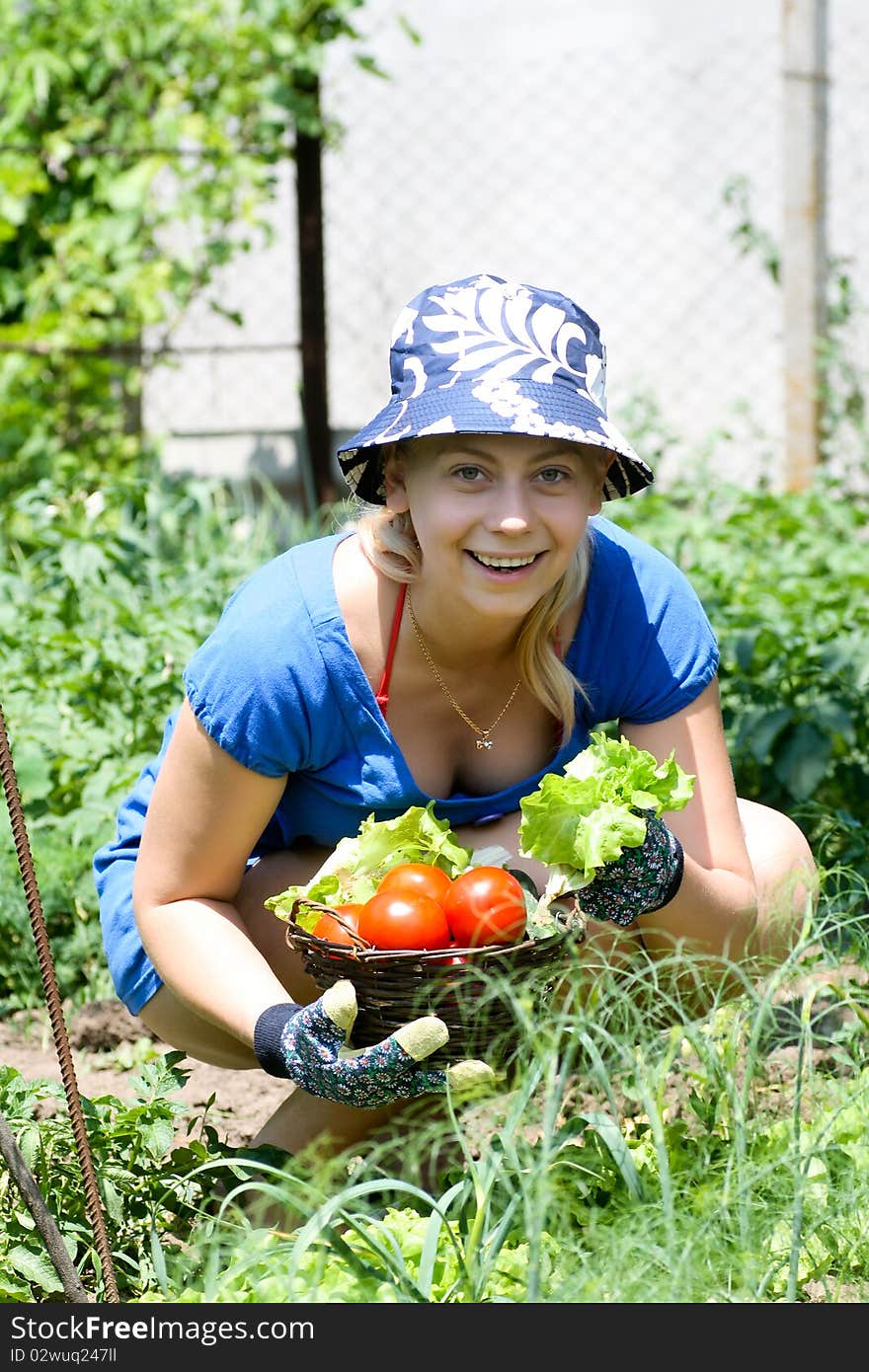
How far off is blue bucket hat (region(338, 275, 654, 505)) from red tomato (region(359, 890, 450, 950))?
585mm

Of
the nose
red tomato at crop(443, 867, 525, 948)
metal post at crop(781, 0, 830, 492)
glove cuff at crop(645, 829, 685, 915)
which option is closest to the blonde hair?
the nose

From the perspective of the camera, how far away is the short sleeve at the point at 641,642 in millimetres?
2355

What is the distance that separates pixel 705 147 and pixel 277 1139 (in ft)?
17.0

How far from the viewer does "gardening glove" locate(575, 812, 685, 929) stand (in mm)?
1993

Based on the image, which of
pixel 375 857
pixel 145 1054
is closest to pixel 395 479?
pixel 375 857

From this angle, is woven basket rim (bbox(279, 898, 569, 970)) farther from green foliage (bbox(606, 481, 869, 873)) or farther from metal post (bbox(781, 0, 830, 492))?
metal post (bbox(781, 0, 830, 492))

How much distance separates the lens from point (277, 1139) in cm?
218

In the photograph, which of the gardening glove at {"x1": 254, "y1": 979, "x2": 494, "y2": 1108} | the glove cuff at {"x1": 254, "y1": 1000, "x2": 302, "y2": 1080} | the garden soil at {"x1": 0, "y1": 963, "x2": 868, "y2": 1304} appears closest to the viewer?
the gardening glove at {"x1": 254, "y1": 979, "x2": 494, "y2": 1108}

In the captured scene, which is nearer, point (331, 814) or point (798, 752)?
point (331, 814)

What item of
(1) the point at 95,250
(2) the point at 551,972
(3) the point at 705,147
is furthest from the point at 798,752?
Result: (3) the point at 705,147

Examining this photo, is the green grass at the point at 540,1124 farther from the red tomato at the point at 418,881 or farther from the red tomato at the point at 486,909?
the red tomato at the point at 418,881

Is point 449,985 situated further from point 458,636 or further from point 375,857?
point 458,636

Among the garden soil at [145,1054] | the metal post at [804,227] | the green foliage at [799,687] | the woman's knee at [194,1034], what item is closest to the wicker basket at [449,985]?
the woman's knee at [194,1034]
